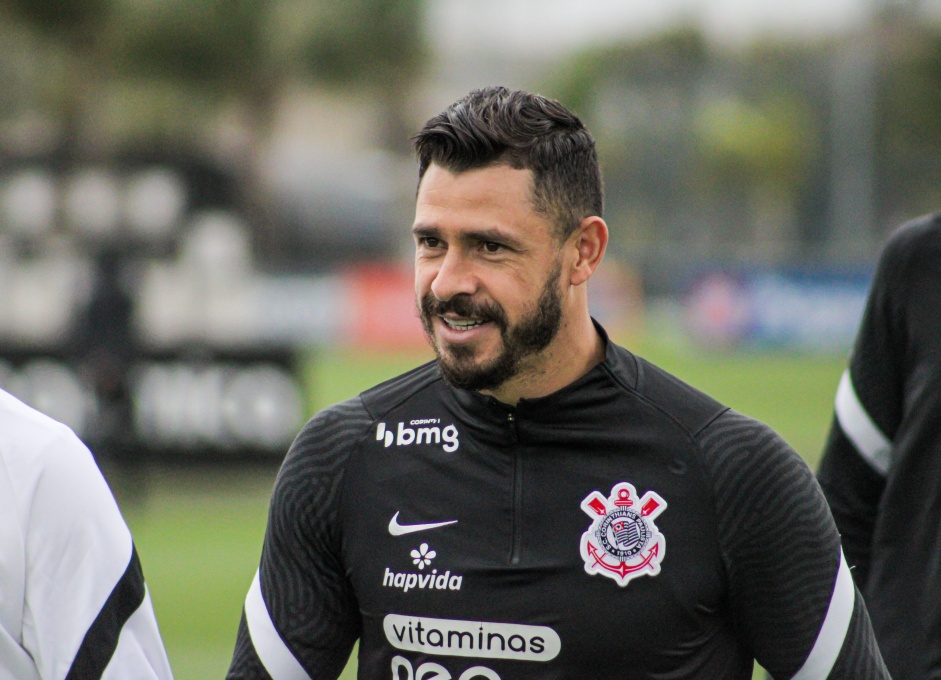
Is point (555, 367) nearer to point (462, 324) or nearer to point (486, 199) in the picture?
point (462, 324)

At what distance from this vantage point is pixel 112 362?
12.4 metres

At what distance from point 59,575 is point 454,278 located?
2.68 ft

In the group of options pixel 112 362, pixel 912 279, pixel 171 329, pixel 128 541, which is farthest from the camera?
pixel 171 329

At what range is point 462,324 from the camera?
2494 mm

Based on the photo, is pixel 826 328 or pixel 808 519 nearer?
pixel 808 519

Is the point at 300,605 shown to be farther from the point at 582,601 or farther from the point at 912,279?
the point at 912,279

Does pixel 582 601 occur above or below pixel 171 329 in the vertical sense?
above

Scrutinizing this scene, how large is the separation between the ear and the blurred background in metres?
0.29

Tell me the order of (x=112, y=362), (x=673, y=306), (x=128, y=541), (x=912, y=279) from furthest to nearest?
(x=673, y=306), (x=112, y=362), (x=912, y=279), (x=128, y=541)

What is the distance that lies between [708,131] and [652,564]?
198 ft

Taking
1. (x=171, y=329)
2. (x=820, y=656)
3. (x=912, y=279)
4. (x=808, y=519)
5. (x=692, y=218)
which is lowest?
(x=692, y=218)

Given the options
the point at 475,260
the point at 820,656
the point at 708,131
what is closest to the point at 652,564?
the point at 820,656

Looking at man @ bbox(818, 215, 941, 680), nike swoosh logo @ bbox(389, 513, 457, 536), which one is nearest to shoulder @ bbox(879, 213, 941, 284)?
man @ bbox(818, 215, 941, 680)

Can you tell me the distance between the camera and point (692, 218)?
188 feet
